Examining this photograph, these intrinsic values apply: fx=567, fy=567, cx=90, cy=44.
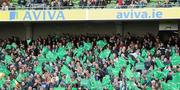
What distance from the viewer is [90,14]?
23203 mm

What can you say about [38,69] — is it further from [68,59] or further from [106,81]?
[106,81]

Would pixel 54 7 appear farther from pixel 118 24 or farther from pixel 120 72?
pixel 120 72

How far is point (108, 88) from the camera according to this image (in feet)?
54.0

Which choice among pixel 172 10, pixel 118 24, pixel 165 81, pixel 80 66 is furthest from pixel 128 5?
pixel 165 81

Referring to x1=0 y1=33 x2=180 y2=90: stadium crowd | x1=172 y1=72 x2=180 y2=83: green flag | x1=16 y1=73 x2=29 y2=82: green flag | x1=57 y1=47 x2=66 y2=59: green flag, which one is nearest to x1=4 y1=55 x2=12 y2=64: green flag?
x1=0 y1=33 x2=180 y2=90: stadium crowd

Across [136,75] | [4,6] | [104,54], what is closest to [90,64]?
[104,54]

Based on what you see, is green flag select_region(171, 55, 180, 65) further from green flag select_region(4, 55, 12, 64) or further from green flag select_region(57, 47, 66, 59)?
green flag select_region(4, 55, 12, 64)

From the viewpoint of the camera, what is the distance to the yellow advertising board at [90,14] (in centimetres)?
2255

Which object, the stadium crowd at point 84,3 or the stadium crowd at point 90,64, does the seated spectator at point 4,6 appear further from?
the stadium crowd at point 90,64

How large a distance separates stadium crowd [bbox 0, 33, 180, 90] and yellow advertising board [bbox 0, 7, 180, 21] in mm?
905

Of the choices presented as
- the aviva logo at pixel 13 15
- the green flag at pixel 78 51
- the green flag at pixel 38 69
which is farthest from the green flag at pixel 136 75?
the aviva logo at pixel 13 15

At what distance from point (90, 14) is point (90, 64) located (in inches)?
192

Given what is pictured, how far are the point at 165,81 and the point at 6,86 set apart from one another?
4.85 metres

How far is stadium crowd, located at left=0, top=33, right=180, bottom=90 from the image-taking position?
16.6m
